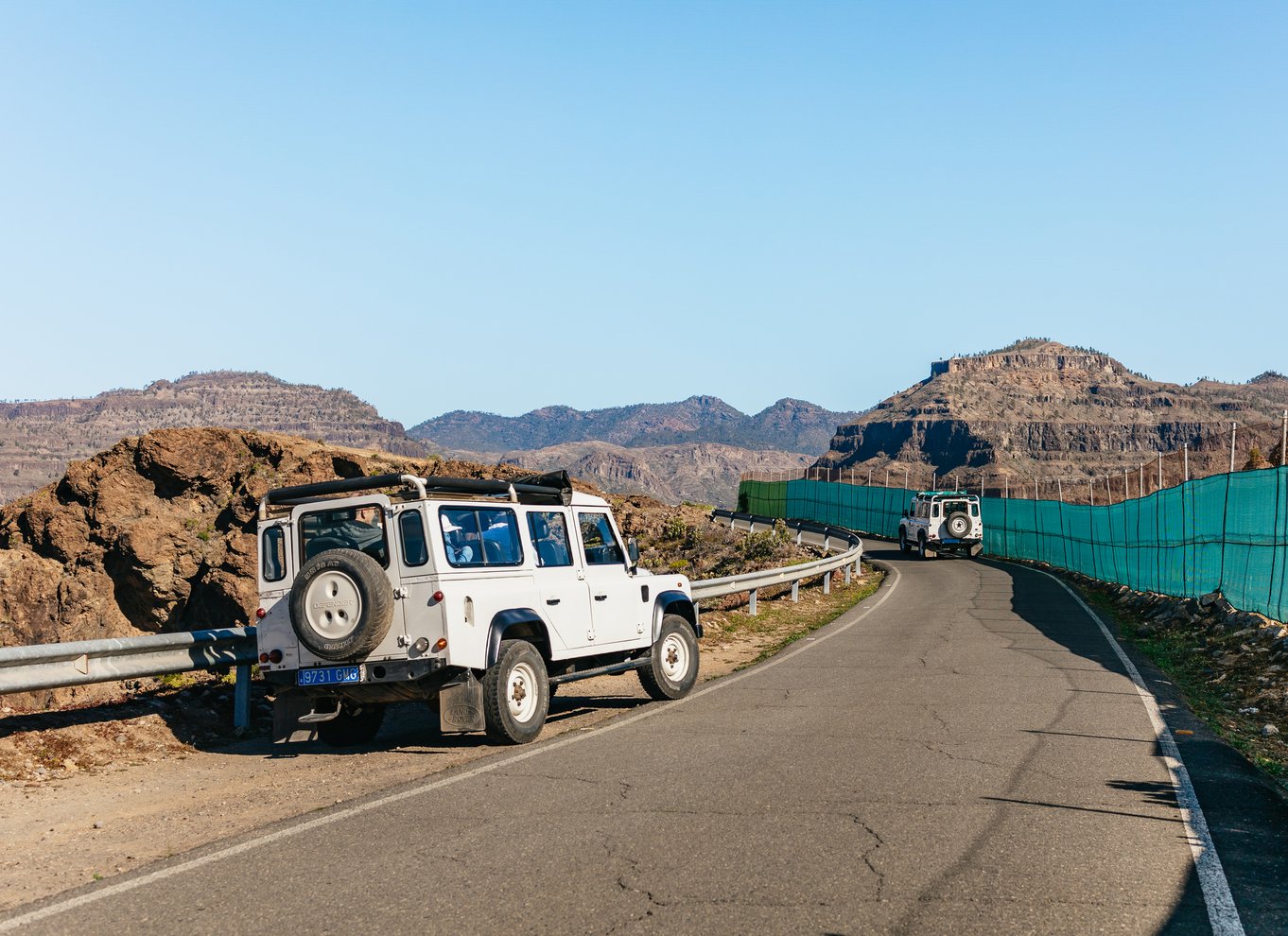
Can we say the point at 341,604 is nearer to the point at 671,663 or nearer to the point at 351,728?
the point at 351,728

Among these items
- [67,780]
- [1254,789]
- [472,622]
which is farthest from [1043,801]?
[67,780]

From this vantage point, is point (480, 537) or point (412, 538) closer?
point (412, 538)

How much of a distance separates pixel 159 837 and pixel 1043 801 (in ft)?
18.7

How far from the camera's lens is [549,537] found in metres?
11.6

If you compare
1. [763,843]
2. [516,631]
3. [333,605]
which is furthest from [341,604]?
[763,843]

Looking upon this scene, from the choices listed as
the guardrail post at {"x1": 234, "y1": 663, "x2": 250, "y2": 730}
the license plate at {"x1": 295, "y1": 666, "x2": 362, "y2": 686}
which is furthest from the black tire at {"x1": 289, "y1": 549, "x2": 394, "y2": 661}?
the guardrail post at {"x1": 234, "y1": 663, "x2": 250, "y2": 730}

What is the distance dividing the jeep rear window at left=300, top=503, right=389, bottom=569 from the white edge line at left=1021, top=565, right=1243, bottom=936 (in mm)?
6555

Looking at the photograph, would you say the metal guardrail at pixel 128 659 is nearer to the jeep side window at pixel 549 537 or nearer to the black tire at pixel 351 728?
the black tire at pixel 351 728

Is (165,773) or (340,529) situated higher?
(340,529)

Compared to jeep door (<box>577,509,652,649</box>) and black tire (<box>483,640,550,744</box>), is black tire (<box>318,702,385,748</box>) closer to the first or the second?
black tire (<box>483,640,550,744</box>)

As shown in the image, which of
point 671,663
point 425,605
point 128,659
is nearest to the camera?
point 425,605

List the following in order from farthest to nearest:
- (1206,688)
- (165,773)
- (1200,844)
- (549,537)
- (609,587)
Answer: (1206,688) → (609,587) → (549,537) → (165,773) → (1200,844)

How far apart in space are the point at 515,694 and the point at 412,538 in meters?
1.75

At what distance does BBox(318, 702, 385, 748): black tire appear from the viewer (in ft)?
36.0
